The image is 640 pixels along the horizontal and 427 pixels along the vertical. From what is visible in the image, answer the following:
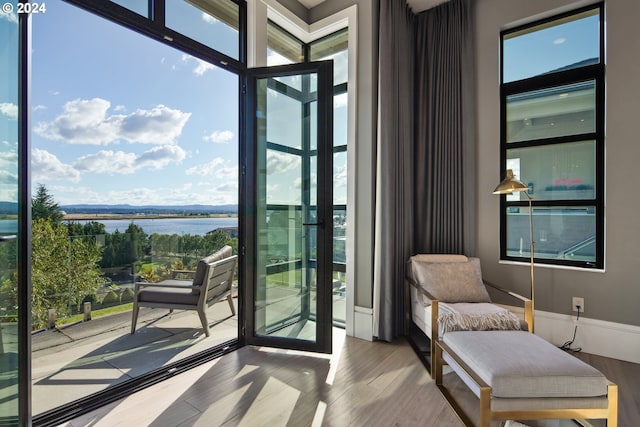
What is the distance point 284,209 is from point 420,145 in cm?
157

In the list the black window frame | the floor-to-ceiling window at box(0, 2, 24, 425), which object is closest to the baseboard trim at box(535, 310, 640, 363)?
the black window frame

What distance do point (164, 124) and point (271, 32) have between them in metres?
1.92

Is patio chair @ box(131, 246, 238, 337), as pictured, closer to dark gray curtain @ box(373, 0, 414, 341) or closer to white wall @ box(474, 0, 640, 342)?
dark gray curtain @ box(373, 0, 414, 341)

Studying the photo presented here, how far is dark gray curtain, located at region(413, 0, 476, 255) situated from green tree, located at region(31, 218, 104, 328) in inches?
142

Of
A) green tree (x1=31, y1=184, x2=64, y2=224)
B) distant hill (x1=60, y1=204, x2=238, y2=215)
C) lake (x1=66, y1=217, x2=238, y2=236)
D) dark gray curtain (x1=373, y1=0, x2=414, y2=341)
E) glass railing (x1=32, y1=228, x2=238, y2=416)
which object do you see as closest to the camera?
glass railing (x1=32, y1=228, x2=238, y2=416)

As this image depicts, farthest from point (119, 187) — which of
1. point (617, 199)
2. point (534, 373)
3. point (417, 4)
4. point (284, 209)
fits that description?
point (617, 199)

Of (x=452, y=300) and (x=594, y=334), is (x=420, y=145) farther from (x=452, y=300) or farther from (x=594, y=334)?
(x=594, y=334)

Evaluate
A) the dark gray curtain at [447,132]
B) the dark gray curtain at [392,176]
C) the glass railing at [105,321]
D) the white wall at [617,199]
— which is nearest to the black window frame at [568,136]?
the white wall at [617,199]

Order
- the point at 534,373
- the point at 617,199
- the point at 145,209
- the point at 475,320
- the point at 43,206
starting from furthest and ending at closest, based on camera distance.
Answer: the point at 145,209 → the point at 43,206 → the point at 617,199 → the point at 475,320 → the point at 534,373

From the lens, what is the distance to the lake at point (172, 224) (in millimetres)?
3537

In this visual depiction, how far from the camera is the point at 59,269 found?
10.1 ft

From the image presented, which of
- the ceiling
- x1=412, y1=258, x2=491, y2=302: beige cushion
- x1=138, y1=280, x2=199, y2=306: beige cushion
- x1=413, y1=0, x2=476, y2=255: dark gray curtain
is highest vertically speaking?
the ceiling

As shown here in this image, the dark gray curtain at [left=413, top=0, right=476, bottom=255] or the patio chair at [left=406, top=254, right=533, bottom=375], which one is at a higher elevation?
the dark gray curtain at [left=413, top=0, right=476, bottom=255]

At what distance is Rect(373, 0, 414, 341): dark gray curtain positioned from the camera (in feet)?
8.93
